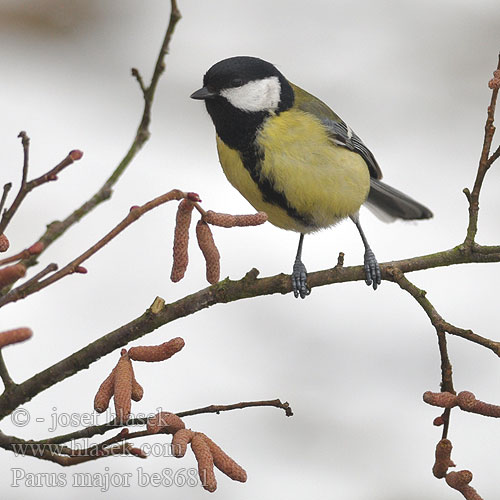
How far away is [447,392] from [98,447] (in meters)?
0.46

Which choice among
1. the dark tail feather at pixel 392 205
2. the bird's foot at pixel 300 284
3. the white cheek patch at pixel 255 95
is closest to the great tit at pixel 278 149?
the white cheek patch at pixel 255 95

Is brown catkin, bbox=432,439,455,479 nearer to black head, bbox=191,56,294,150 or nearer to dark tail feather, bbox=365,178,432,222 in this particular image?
black head, bbox=191,56,294,150

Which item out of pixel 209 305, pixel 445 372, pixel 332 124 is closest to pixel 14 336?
pixel 209 305

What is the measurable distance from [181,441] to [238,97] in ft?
4.35

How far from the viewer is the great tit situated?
2.24 metres

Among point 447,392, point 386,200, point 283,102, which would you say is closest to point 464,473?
point 447,392

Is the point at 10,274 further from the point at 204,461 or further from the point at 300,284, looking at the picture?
the point at 300,284

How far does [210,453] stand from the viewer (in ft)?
3.69

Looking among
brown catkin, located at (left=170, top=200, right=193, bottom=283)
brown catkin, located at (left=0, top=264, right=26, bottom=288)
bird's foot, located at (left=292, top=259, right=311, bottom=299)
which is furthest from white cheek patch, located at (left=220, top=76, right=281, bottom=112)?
brown catkin, located at (left=0, top=264, right=26, bottom=288)

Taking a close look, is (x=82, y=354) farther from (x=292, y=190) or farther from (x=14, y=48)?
(x=14, y=48)

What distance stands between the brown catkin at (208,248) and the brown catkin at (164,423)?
0.71 ft

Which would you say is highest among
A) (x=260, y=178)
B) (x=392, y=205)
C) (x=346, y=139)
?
(x=392, y=205)

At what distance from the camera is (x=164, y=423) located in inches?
44.3

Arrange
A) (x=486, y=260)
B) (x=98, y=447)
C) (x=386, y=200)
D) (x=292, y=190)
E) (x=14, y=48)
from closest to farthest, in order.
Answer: (x=98, y=447) < (x=486, y=260) < (x=292, y=190) < (x=386, y=200) < (x=14, y=48)
